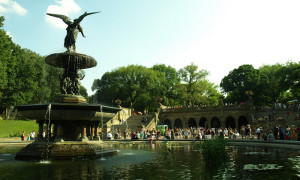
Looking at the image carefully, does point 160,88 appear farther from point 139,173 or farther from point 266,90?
point 139,173

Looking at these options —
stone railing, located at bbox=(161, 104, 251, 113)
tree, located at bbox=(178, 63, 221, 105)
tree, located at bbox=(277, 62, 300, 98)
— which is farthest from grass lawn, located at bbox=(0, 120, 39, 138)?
tree, located at bbox=(277, 62, 300, 98)

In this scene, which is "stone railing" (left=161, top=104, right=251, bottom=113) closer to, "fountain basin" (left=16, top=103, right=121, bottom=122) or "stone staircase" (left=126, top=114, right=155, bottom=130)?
"stone staircase" (left=126, top=114, right=155, bottom=130)

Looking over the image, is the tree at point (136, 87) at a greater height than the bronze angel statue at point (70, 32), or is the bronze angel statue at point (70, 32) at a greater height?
the tree at point (136, 87)

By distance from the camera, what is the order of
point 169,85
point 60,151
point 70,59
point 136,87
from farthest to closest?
point 169,85 < point 136,87 < point 70,59 < point 60,151

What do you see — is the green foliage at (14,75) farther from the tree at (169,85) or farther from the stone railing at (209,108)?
the tree at (169,85)

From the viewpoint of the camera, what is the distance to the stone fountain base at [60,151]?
36.4 ft

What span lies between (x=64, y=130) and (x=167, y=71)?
62192 mm

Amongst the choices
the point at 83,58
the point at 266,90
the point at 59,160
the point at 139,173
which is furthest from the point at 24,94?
the point at 266,90

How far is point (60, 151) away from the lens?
1117 cm

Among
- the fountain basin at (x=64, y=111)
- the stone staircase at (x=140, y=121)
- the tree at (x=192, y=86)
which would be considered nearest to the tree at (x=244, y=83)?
the tree at (x=192, y=86)

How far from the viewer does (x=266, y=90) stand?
55.1 metres

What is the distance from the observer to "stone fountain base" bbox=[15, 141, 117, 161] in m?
11.1

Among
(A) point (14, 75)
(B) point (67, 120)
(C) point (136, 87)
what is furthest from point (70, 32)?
(C) point (136, 87)

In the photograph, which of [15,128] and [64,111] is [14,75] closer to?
[15,128]
